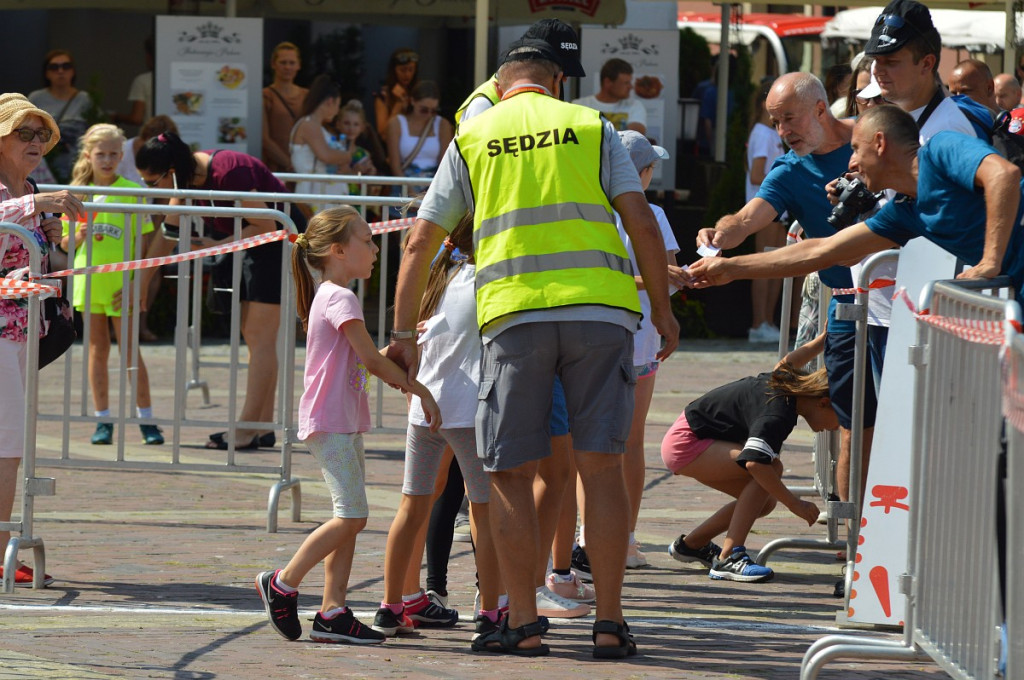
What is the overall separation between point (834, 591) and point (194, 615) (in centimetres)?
246

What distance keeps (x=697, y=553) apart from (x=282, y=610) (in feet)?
6.84


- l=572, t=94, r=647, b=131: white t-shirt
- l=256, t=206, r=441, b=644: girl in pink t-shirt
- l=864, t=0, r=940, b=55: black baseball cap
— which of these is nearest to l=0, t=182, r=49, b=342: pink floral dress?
l=256, t=206, r=441, b=644: girl in pink t-shirt

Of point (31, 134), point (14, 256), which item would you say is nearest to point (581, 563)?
point (14, 256)

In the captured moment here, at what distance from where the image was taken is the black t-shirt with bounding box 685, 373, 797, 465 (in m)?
6.72

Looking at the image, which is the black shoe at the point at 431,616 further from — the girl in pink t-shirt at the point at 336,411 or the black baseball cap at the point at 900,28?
the black baseball cap at the point at 900,28

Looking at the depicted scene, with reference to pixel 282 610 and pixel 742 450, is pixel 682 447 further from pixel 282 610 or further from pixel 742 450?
pixel 282 610

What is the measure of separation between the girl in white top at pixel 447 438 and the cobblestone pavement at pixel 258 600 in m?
0.17

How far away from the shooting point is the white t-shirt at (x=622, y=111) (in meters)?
14.0

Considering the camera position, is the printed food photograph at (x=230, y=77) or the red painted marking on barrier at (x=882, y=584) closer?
the red painted marking on barrier at (x=882, y=584)

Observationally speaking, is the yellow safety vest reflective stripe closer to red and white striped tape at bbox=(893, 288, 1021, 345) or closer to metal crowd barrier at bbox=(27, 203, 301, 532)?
red and white striped tape at bbox=(893, 288, 1021, 345)

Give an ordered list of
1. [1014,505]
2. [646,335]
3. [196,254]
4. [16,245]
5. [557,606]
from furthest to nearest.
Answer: [196,254]
[646,335]
[16,245]
[557,606]
[1014,505]

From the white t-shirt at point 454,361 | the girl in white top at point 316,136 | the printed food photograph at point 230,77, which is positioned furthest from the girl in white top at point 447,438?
the printed food photograph at point 230,77

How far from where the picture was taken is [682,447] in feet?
23.1

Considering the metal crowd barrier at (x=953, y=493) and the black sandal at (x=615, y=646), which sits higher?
the metal crowd barrier at (x=953, y=493)
